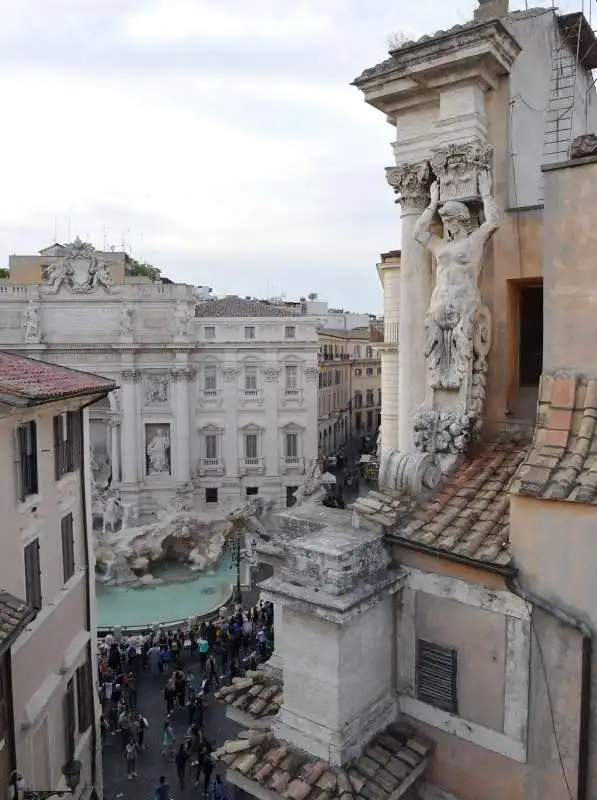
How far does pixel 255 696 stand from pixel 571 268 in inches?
254

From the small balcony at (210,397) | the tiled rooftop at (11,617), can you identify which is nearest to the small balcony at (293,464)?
Result: the small balcony at (210,397)

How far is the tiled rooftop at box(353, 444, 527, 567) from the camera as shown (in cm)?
720

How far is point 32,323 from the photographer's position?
43.4 meters

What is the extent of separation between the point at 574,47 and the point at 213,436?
37653mm

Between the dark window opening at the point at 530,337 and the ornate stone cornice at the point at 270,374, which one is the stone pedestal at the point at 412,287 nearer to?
the dark window opening at the point at 530,337

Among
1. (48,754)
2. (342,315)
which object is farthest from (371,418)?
(48,754)

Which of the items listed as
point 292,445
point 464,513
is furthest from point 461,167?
point 292,445

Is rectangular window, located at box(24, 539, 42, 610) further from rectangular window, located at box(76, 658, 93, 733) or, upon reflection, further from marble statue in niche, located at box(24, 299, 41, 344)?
marble statue in niche, located at box(24, 299, 41, 344)

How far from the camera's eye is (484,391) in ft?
30.9

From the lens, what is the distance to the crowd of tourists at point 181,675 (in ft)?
55.8

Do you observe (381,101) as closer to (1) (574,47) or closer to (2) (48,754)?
(1) (574,47)

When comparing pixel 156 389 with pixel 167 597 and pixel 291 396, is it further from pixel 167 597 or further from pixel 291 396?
pixel 167 597

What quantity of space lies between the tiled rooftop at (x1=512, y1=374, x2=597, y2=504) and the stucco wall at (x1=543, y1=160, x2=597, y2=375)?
0.26 m

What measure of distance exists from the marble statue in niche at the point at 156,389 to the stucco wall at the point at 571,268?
39.5 metres
